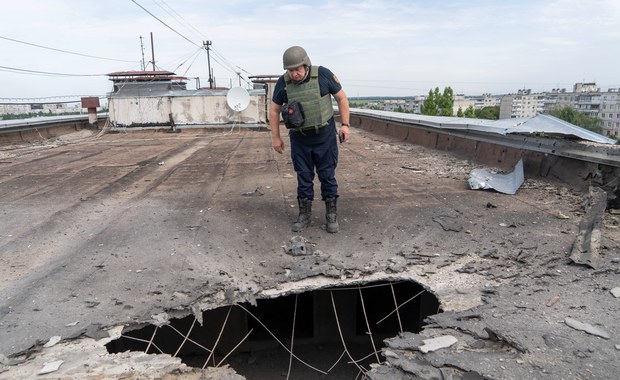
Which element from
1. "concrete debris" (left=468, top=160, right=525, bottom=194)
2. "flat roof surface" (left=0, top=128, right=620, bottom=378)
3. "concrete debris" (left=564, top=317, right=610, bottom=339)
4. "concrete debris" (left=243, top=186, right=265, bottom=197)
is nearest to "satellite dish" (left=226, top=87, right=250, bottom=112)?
"flat roof surface" (left=0, top=128, right=620, bottom=378)

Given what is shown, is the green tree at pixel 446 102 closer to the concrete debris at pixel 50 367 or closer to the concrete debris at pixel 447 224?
the concrete debris at pixel 447 224

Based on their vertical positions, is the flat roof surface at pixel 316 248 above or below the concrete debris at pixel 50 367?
above

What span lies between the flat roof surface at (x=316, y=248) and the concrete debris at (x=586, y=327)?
0.11ft

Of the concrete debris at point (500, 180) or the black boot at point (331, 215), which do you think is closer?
the black boot at point (331, 215)

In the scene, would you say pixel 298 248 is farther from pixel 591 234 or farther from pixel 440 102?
pixel 440 102

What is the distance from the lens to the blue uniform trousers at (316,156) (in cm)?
384

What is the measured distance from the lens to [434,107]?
51.5 metres

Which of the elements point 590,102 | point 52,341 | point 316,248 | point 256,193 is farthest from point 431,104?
point 590,102

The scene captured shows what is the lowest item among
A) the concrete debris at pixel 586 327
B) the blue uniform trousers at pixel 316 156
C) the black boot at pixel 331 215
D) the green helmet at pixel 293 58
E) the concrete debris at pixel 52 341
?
the concrete debris at pixel 52 341

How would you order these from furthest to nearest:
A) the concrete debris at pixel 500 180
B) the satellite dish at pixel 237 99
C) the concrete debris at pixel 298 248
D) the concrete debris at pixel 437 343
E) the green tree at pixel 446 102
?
the green tree at pixel 446 102 < the satellite dish at pixel 237 99 < the concrete debris at pixel 500 180 < the concrete debris at pixel 298 248 < the concrete debris at pixel 437 343

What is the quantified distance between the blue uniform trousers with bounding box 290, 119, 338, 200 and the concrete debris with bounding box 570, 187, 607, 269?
6.59ft

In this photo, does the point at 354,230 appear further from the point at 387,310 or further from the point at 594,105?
the point at 594,105

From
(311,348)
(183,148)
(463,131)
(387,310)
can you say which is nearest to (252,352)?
(311,348)

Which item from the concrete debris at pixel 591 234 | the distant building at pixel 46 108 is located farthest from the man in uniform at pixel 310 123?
the distant building at pixel 46 108
